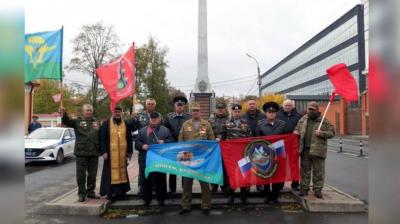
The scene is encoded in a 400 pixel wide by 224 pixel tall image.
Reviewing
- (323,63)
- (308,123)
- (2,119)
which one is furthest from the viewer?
(323,63)

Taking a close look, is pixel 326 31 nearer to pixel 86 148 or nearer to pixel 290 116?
pixel 290 116

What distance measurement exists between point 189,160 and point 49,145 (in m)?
9.61

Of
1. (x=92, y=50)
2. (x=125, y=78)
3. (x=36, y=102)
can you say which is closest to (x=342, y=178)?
(x=125, y=78)

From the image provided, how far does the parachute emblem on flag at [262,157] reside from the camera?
7.56 m

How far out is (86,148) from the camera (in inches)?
307

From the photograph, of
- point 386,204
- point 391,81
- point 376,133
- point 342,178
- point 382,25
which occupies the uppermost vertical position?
point 382,25

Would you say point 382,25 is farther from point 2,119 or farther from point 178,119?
point 178,119

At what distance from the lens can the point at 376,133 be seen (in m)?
1.46

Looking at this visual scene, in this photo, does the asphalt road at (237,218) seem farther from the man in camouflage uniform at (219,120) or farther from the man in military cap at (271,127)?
the man in camouflage uniform at (219,120)

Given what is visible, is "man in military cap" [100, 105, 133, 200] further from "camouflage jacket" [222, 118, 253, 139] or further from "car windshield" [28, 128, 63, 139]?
"car windshield" [28, 128, 63, 139]

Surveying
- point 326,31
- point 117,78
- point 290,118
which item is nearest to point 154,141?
point 117,78

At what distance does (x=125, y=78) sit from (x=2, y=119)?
674 centimetres

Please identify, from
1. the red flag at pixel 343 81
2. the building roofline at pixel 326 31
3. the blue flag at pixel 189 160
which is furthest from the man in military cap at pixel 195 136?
the building roofline at pixel 326 31

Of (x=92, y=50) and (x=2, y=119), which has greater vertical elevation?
(x=92, y=50)
